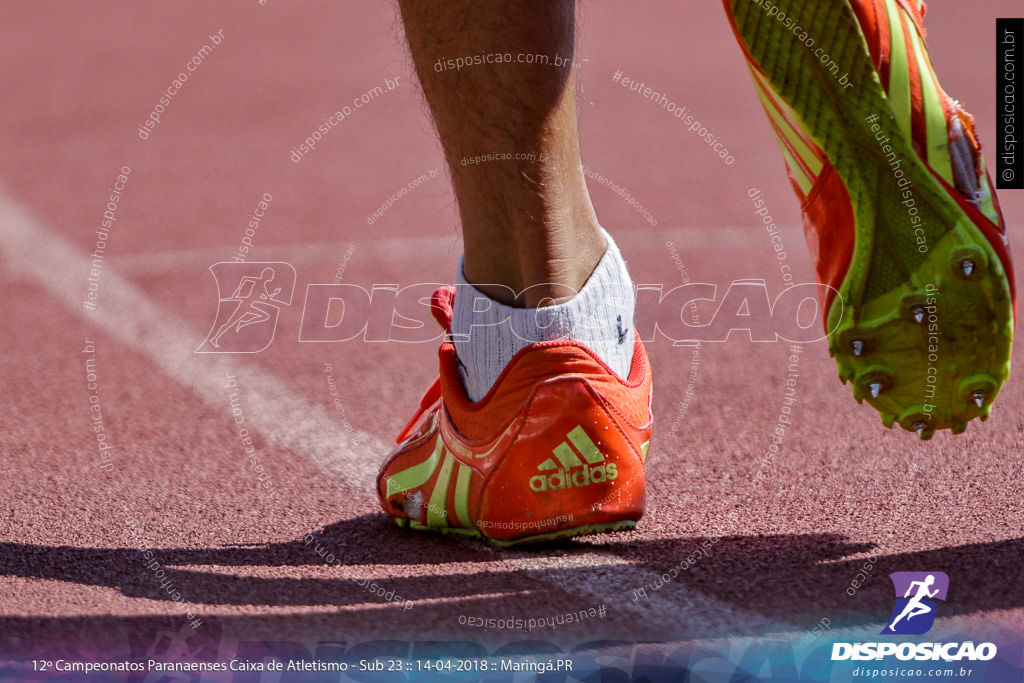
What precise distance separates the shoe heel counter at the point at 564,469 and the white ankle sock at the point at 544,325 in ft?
0.20

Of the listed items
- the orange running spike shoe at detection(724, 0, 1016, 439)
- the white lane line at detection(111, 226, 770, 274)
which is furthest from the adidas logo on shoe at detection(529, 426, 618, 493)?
the white lane line at detection(111, 226, 770, 274)

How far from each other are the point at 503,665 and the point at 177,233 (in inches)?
99.7

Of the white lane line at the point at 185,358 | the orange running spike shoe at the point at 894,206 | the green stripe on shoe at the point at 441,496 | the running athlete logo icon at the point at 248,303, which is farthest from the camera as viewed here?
the running athlete logo icon at the point at 248,303

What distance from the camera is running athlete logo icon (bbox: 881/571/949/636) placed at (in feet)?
3.71

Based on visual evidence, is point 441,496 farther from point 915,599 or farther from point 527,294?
point 915,599

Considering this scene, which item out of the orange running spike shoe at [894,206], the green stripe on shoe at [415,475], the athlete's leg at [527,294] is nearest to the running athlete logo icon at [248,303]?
the green stripe on shoe at [415,475]

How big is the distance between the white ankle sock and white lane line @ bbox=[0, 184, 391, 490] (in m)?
0.38

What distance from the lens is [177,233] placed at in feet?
11.0

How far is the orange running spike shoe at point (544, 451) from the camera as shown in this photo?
1.31 m

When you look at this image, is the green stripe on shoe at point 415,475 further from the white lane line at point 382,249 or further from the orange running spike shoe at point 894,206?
the white lane line at point 382,249

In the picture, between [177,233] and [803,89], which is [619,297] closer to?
[803,89]

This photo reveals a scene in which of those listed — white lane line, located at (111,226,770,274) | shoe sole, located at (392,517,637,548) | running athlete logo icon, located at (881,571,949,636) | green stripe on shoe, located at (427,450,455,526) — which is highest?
white lane line, located at (111,226,770,274)

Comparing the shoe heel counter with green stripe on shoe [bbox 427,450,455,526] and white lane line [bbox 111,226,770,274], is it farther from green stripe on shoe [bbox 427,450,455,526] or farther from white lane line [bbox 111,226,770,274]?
white lane line [bbox 111,226,770,274]

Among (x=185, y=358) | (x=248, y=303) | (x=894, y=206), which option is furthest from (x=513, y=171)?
(x=248, y=303)
